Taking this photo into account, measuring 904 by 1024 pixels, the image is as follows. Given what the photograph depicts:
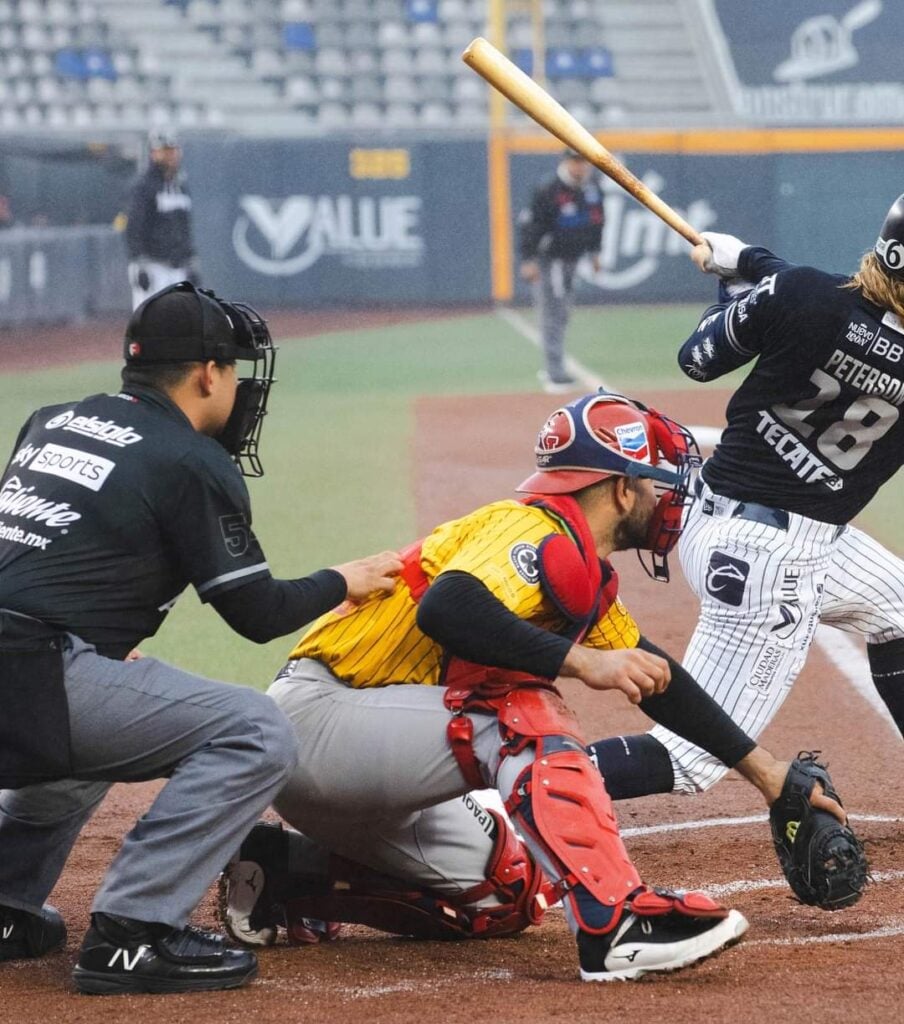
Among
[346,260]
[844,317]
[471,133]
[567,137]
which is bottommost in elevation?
[346,260]

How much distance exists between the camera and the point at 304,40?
26.4 metres

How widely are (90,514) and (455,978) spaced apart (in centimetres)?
113

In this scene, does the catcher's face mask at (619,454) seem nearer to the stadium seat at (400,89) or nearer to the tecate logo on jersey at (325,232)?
the tecate logo on jersey at (325,232)

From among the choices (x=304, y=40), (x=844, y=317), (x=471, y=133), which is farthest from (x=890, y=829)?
(x=304, y=40)

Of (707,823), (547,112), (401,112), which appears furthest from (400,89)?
(707,823)

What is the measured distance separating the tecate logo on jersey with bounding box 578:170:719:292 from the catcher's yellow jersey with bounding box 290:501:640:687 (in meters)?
19.0

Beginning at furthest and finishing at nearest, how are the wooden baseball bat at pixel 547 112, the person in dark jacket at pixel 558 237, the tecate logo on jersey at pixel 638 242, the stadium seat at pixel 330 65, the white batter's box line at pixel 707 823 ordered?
the stadium seat at pixel 330 65
the tecate logo on jersey at pixel 638 242
the person in dark jacket at pixel 558 237
the wooden baseball bat at pixel 547 112
the white batter's box line at pixel 707 823

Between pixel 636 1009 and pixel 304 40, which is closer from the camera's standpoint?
pixel 636 1009

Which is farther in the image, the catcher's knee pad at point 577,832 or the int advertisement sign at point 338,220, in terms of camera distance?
the int advertisement sign at point 338,220

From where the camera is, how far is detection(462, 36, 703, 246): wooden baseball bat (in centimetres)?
467

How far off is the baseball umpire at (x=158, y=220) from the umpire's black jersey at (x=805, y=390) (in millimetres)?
9970

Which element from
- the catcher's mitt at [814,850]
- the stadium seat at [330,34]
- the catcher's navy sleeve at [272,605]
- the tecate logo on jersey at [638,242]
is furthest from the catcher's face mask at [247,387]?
the stadium seat at [330,34]

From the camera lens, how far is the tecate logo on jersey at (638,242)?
2225 centimetres

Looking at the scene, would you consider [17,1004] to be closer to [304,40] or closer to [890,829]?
[890,829]
